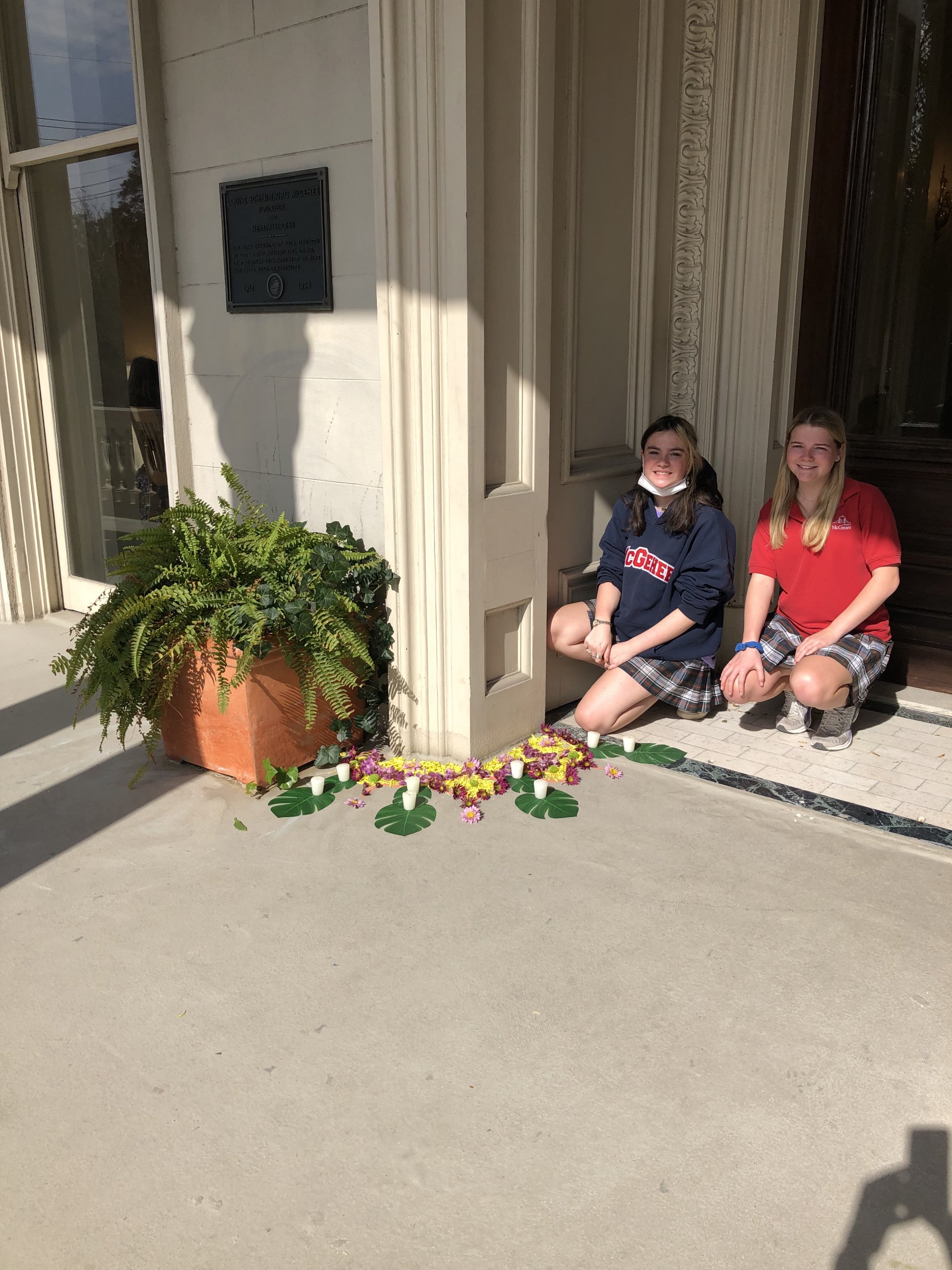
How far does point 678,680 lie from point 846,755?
2.28 ft

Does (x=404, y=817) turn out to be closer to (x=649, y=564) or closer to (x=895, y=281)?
(x=649, y=564)

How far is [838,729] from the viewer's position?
12.7ft

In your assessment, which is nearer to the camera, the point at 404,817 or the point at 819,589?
the point at 404,817

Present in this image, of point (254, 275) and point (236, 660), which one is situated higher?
point (254, 275)

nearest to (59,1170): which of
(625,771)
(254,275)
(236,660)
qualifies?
(236,660)

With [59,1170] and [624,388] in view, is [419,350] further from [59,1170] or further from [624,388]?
[59,1170]

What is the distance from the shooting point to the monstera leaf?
3.25m

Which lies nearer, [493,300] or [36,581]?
[493,300]

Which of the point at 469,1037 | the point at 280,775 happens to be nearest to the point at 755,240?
the point at 280,775

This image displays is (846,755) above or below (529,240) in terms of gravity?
below

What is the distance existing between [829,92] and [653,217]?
85 cm

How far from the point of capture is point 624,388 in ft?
14.1

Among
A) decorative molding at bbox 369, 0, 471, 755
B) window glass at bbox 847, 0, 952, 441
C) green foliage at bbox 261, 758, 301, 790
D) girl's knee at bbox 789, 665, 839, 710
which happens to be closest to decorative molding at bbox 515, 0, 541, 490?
decorative molding at bbox 369, 0, 471, 755

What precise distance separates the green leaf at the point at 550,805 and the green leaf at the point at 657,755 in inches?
16.2
